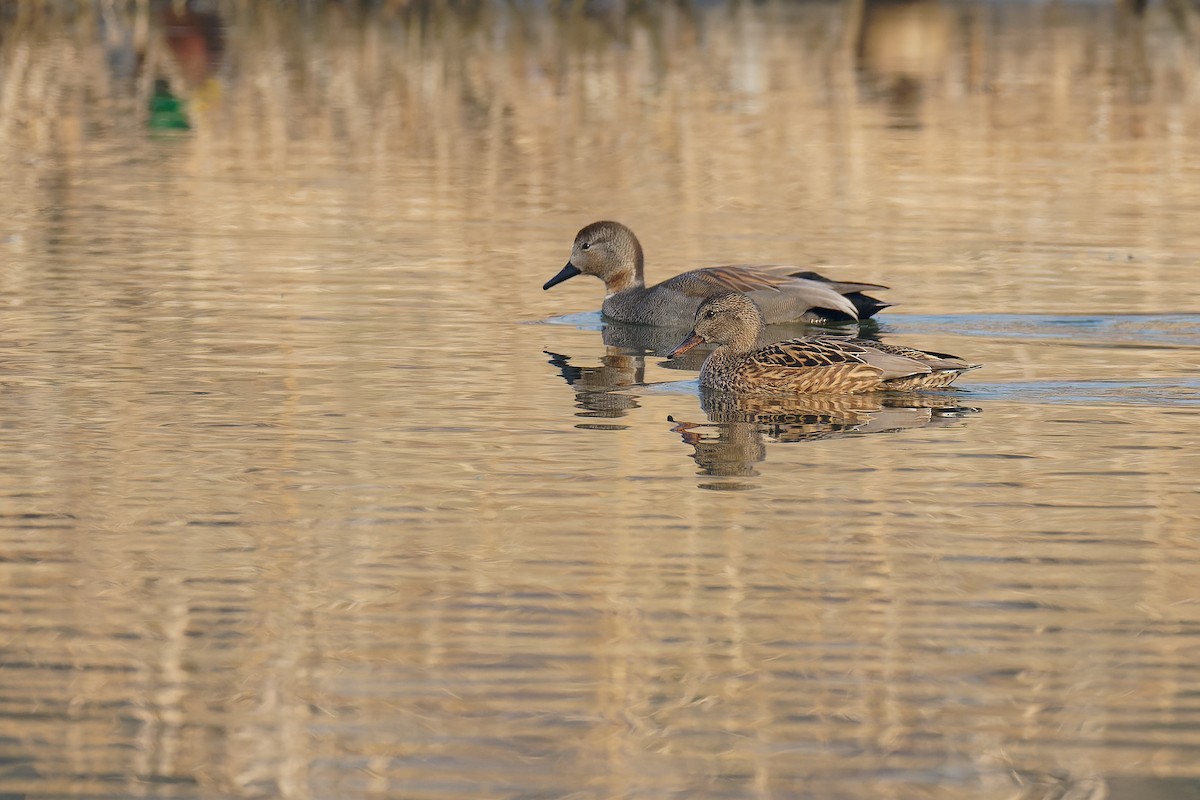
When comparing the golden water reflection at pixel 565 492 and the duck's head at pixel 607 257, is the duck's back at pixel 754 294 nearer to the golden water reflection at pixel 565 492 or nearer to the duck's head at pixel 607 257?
the golden water reflection at pixel 565 492

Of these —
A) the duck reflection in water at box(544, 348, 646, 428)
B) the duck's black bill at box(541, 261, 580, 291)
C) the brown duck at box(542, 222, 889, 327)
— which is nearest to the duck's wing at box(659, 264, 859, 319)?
the brown duck at box(542, 222, 889, 327)

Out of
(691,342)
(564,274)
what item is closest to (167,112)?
(564,274)

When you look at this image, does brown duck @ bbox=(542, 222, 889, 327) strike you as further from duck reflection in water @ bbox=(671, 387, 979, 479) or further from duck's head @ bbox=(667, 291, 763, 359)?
duck reflection in water @ bbox=(671, 387, 979, 479)

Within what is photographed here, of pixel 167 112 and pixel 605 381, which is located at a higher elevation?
pixel 167 112

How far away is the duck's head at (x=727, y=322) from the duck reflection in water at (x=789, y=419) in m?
0.48

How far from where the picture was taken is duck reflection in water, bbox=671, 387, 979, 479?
384 inches

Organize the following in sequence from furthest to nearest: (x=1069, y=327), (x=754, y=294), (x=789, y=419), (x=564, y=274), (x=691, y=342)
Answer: (x=564, y=274) < (x=754, y=294) < (x=1069, y=327) < (x=691, y=342) < (x=789, y=419)

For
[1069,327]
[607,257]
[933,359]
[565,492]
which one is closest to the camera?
[565,492]

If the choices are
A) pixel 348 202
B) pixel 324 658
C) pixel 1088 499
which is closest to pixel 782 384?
pixel 1088 499

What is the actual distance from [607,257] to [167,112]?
1250 centimetres

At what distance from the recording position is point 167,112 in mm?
25969

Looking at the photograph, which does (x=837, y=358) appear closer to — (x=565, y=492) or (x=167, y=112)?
(x=565, y=492)

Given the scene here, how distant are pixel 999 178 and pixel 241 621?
14339 mm

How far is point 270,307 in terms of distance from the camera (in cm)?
1362
